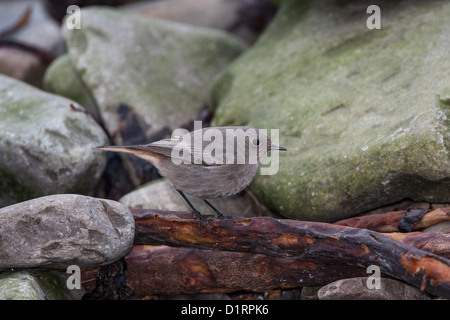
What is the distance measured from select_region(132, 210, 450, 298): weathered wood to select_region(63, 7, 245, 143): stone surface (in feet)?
7.14

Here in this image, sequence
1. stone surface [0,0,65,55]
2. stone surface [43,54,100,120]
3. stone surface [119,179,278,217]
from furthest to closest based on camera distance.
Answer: stone surface [0,0,65,55] → stone surface [43,54,100,120] → stone surface [119,179,278,217]

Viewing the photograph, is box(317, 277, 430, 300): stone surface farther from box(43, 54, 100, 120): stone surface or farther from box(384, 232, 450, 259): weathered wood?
box(43, 54, 100, 120): stone surface

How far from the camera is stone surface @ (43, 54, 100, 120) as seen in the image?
6.46 m

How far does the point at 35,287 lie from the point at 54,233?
0.37 meters

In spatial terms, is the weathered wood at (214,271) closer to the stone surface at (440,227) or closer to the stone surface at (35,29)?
the stone surface at (440,227)

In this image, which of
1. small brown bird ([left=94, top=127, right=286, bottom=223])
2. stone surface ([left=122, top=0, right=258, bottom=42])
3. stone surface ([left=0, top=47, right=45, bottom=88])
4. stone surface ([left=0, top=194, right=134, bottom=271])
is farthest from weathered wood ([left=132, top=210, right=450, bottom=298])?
stone surface ([left=122, top=0, right=258, bottom=42])

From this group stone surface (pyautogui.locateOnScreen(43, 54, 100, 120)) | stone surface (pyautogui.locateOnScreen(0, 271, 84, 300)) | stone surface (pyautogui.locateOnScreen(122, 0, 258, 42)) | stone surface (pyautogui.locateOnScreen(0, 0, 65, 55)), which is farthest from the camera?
stone surface (pyautogui.locateOnScreen(122, 0, 258, 42))

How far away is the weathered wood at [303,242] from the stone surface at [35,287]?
0.64 meters

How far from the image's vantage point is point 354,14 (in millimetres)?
5688

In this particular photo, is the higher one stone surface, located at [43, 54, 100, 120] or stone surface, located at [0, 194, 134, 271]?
stone surface, located at [43, 54, 100, 120]

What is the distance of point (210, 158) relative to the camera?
12.9 feet
